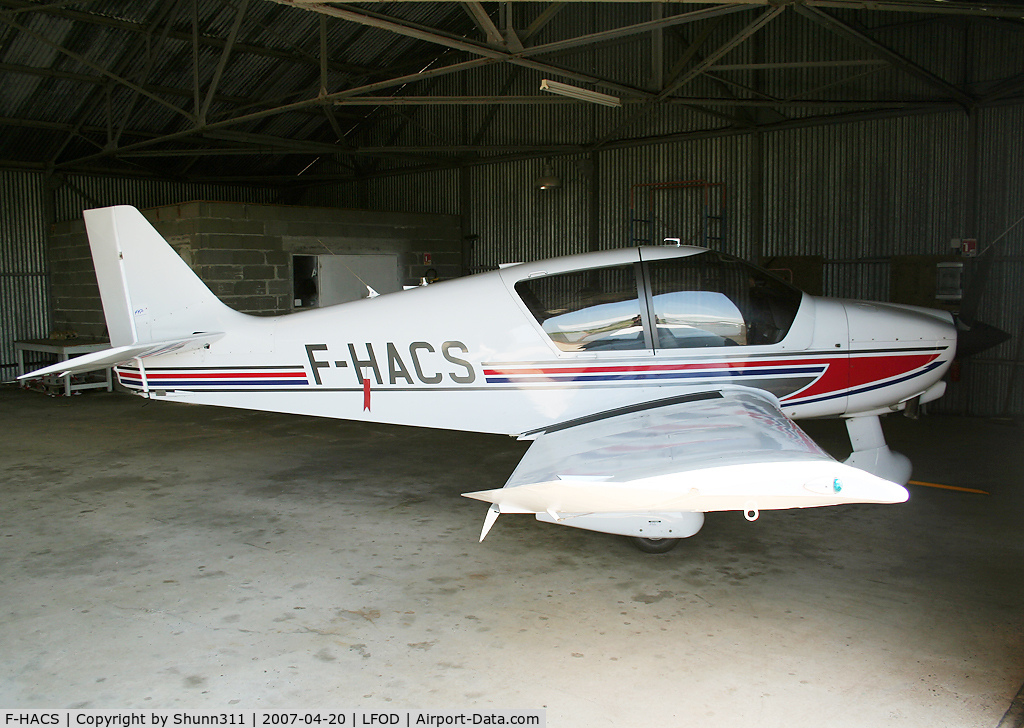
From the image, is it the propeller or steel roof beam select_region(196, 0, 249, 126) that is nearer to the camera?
the propeller

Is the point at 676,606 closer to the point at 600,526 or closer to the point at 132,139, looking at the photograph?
the point at 600,526

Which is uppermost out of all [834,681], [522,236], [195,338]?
[522,236]

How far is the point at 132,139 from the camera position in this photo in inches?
580

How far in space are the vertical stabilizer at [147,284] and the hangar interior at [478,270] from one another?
1.46m

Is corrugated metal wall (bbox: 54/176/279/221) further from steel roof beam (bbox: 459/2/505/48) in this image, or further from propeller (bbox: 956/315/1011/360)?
propeller (bbox: 956/315/1011/360)

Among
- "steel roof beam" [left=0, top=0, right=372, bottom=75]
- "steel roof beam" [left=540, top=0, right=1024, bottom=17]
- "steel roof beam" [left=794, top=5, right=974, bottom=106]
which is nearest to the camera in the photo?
"steel roof beam" [left=540, top=0, right=1024, bottom=17]

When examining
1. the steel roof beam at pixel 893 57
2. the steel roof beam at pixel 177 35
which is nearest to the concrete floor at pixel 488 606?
the steel roof beam at pixel 893 57

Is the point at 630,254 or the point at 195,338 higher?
the point at 630,254

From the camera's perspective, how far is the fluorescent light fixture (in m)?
7.65

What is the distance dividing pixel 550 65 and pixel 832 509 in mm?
5565

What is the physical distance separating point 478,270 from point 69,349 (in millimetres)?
7243

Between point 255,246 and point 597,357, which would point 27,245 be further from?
point 597,357

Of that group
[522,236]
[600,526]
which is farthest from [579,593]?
[522,236]

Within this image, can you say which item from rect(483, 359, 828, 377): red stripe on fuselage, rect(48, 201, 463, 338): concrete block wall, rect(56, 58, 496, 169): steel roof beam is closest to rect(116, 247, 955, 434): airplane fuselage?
rect(483, 359, 828, 377): red stripe on fuselage
